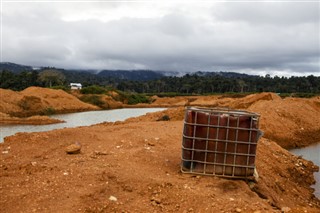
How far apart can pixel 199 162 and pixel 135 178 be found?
5.42 ft

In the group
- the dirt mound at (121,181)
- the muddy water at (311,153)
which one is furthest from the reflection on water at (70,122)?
the muddy water at (311,153)

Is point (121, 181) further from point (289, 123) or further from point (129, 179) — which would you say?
point (289, 123)

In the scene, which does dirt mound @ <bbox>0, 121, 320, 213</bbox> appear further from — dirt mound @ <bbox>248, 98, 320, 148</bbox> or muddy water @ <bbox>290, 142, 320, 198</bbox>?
dirt mound @ <bbox>248, 98, 320, 148</bbox>

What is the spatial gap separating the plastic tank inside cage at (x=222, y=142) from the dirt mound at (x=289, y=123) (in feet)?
40.0

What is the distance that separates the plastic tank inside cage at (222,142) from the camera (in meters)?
8.76

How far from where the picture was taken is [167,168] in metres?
9.18

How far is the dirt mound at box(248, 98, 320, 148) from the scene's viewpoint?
20.9 m

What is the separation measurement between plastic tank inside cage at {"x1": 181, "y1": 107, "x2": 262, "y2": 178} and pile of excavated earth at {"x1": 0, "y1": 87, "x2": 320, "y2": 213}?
0.29 metres

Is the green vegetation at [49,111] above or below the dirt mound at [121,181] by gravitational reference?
below

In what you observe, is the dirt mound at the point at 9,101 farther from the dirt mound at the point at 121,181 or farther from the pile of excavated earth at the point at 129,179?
the dirt mound at the point at 121,181

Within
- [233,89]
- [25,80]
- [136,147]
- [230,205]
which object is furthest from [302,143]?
[233,89]

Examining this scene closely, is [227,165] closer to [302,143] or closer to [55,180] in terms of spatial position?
[55,180]

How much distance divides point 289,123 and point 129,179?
17.4 meters

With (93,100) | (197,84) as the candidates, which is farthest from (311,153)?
(197,84)
